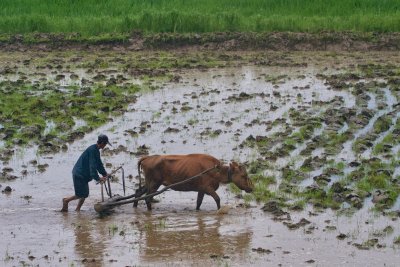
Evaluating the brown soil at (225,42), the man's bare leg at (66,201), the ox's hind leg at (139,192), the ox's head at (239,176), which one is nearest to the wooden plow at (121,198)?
the ox's hind leg at (139,192)

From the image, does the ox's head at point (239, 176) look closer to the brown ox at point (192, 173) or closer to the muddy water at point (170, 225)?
the brown ox at point (192, 173)

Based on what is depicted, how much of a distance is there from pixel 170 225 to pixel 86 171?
1690 millimetres

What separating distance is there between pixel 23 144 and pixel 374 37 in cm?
1442

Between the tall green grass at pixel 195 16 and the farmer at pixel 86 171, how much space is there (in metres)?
16.6

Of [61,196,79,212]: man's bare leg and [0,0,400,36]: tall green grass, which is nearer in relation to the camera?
[61,196,79,212]: man's bare leg

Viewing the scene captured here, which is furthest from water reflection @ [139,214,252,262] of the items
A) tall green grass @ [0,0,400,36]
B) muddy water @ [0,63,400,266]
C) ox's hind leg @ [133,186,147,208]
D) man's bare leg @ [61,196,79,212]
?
tall green grass @ [0,0,400,36]

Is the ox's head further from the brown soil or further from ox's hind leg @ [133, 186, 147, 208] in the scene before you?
the brown soil

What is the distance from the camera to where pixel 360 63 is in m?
24.9

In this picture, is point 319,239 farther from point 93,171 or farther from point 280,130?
point 280,130

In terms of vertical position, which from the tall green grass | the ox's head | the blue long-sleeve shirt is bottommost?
the ox's head

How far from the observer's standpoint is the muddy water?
11.1m

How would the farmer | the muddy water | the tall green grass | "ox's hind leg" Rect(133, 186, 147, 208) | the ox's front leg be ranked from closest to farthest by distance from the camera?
the muddy water
the farmer
the ox's front leg
"ox's hind leg" Rect(133, 186, 147, 208)
the tall green grass

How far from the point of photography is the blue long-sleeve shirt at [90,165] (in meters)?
13.2

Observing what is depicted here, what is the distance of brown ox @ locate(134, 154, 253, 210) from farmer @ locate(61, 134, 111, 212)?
0.70 m
